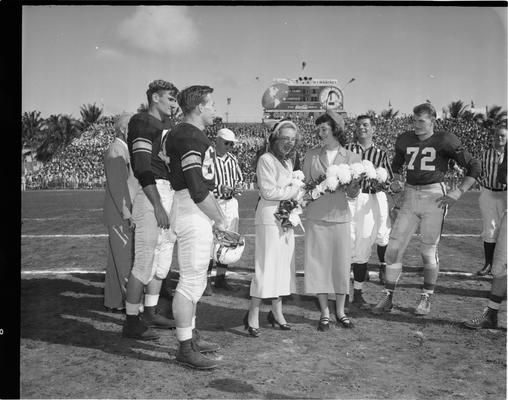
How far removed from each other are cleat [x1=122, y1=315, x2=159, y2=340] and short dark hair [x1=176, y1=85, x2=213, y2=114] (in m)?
2.29

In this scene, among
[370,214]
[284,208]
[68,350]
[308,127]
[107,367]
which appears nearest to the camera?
[107,367]

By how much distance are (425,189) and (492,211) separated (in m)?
2.85

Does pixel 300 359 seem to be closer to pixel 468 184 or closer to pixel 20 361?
pixel 20 361

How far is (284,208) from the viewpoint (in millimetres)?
5324

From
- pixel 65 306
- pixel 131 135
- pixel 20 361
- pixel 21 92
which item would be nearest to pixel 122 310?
pixel 65 306

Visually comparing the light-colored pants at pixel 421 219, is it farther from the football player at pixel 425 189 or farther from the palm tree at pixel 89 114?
the palm tree at pixel 89 114

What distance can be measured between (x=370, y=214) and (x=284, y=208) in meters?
2.17

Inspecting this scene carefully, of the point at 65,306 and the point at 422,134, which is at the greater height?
the point at 422,134

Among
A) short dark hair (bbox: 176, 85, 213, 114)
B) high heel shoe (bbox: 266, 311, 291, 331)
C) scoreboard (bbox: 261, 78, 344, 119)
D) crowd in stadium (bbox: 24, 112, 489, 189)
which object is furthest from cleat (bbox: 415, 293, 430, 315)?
scoreboard (bbox: 261, 78, 344, 119)

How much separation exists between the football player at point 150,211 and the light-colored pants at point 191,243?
0.51 m

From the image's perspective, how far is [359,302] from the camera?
654 centimetres

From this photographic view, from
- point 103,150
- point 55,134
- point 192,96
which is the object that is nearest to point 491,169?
point 192,96

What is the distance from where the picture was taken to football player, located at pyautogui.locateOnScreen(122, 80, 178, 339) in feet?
16.5

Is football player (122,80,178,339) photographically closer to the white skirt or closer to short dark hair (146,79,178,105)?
short dark hair (146,79,178,105)
